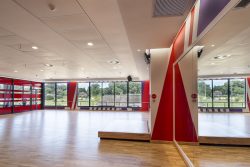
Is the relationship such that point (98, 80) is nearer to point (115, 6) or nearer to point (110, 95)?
point (110, 95)

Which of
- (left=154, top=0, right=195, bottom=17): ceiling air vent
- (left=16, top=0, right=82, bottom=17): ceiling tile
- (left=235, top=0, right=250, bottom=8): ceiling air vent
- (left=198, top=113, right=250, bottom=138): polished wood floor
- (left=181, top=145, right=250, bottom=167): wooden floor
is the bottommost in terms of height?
(left=181, top=145, right=250, bottom=167): wooden floor

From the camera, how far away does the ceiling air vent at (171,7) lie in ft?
8.32

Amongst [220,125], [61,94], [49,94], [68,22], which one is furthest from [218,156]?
[49,94]

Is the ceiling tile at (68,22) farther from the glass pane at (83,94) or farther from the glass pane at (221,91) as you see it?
the glass pane at (83,94)

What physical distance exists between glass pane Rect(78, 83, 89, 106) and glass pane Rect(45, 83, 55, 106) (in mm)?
2797

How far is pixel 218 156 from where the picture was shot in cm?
379

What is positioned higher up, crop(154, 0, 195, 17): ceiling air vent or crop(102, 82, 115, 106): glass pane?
crop(154, 0, 195, 17): ceiling air vent

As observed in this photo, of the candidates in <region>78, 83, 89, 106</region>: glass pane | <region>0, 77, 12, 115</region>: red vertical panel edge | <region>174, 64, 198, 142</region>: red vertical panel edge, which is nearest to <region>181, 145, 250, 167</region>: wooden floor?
<region>174, 64, 198, 142</region>: red vertical panel edge

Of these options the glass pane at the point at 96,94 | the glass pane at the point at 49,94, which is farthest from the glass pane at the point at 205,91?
the glass pane at the point at 49,94

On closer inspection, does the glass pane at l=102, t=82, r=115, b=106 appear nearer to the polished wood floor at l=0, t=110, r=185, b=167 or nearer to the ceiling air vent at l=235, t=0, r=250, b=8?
the polished wood floor at l=0, t=110, r=185, b=167

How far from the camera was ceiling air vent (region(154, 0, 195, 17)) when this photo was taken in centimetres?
254

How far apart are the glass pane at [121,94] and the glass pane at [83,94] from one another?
117 inches

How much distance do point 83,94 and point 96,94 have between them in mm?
1352

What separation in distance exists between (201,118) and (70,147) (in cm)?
365
